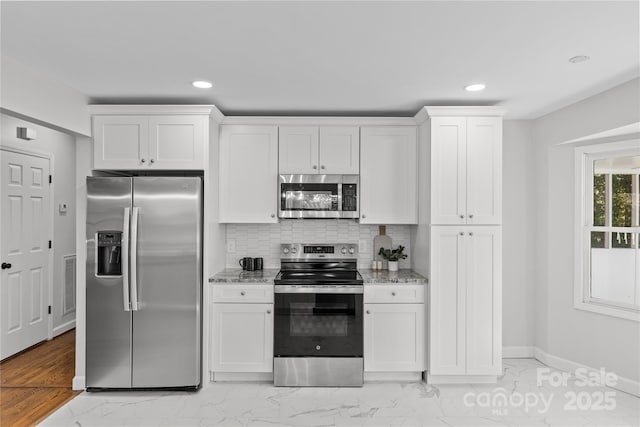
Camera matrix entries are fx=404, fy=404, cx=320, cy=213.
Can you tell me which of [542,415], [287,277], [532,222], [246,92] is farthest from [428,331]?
[246,92]

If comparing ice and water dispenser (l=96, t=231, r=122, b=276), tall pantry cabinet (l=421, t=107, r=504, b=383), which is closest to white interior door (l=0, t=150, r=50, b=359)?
ice and water dispenser (l=96, t=231, r=122, b=276)

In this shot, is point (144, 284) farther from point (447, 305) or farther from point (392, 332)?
point (447, 305)

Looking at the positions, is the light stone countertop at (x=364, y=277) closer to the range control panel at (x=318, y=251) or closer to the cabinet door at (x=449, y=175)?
the range control panel at (x=318, y=251)

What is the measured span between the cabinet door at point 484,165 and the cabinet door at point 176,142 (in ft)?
7.29

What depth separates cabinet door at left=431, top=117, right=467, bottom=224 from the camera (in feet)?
11.1

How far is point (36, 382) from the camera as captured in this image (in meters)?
3.43

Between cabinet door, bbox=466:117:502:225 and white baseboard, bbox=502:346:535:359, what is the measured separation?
1.47 metres

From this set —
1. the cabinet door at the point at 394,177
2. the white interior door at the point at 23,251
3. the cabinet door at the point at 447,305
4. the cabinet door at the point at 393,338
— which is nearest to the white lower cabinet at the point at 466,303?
the cabinet door at the point at 447,305

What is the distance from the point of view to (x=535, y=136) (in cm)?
397

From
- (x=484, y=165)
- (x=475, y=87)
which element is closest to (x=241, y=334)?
(x=484, y=165)

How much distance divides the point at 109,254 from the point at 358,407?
2260 millimetres

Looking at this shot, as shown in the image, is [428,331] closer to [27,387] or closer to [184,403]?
[184,403]

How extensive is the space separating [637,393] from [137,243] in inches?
161

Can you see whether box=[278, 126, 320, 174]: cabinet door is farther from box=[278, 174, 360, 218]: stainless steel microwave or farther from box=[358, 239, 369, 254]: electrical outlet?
box=[358, 239, 369, 254]: electrical outlet
